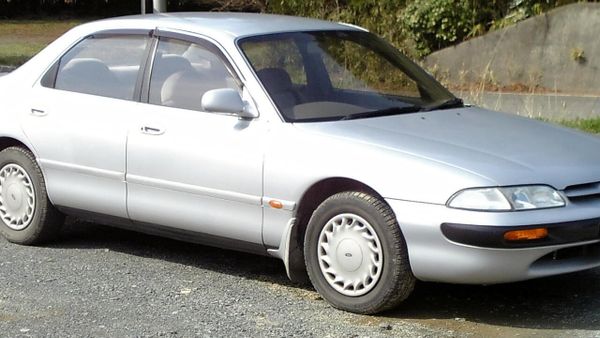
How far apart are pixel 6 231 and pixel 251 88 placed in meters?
2.19

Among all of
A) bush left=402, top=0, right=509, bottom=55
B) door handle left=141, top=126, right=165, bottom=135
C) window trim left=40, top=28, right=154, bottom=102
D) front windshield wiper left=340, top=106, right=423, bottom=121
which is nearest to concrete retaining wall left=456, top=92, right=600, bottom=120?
bush left=402, top=0, right=509, bottom=55

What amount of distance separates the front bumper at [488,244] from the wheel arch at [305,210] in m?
0.37

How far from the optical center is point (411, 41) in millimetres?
16031

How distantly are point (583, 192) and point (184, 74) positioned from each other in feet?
7.98

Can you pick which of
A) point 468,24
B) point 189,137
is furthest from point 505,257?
point 468,24

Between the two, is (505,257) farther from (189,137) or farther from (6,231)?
(6,231)

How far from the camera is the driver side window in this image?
6.17 metres

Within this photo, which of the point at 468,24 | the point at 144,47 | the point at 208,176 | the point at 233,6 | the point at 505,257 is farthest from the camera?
the point at 233,6

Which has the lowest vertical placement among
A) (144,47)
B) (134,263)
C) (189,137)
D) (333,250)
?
(134,263)

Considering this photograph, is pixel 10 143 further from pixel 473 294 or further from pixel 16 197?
pixel 473 294

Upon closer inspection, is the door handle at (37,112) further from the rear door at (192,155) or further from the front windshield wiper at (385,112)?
the front windshield wiper at (385,112)

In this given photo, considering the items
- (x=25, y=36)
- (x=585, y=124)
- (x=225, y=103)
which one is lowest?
(x=25, y=36)

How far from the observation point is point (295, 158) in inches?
221

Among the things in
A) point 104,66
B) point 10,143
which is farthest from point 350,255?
point 10,143
